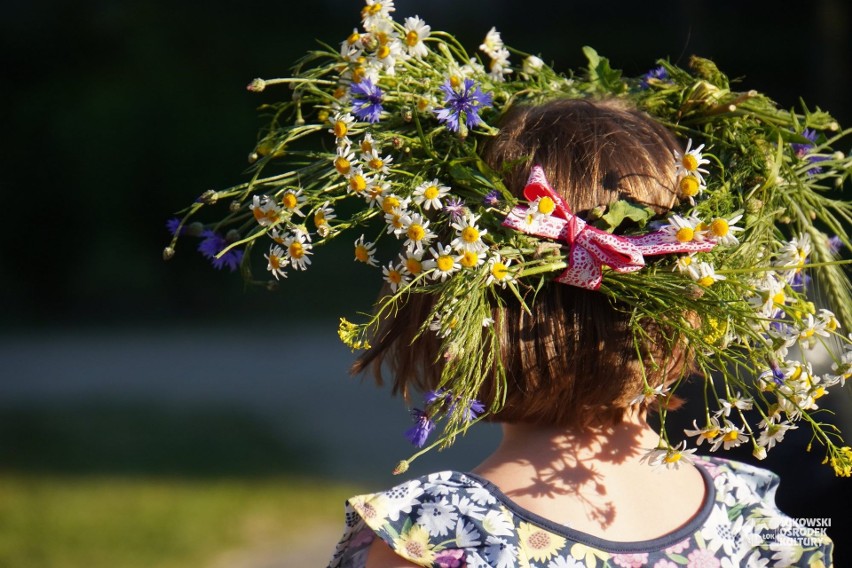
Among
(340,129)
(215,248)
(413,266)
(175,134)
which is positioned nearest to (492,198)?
(413,266)

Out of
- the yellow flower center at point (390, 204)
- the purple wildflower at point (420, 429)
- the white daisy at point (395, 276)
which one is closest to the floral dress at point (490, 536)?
the purple wildflower at point (420, 429)

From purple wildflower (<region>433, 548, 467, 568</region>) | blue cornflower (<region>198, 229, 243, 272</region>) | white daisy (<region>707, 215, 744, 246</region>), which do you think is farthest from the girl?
blue cornflower (<region>198, 229, 243, 272</region>)

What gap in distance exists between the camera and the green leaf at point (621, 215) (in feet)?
5.45

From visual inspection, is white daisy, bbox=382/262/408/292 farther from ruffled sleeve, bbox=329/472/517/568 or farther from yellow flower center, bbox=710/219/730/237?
yellow flower center, bbox=710/219/730/237

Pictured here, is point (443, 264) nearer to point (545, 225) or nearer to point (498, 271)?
point (498, 271)

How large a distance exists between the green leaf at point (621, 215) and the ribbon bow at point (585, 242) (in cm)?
2

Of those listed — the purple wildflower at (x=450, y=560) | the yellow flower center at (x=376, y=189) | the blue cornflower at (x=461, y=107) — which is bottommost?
the purple wildflower at (x=450, y=560)

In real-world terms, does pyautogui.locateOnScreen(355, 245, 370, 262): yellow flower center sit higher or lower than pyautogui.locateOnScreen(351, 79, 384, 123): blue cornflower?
lower

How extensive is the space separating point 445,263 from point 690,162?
0.44 m

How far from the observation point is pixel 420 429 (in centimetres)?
161

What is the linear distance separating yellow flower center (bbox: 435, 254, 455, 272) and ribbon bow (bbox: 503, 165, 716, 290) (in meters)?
0.12

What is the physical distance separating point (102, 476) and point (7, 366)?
2.34 m

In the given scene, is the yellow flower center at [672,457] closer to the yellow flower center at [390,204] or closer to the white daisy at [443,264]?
the white daisy at [443,264]

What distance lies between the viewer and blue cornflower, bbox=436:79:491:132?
175 centimetres
